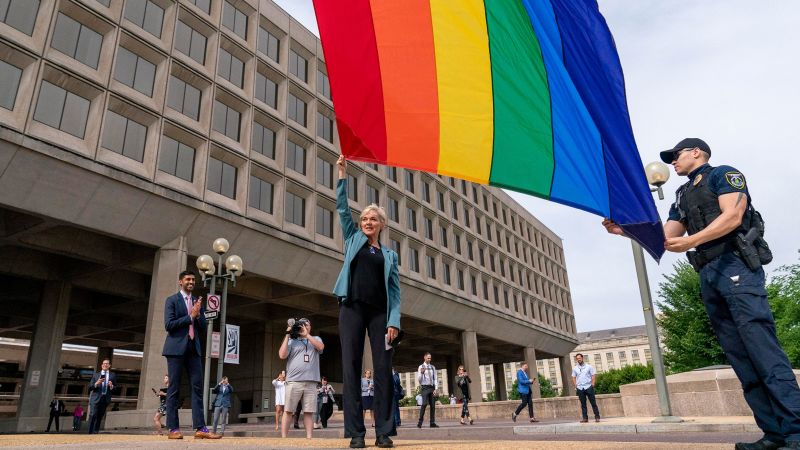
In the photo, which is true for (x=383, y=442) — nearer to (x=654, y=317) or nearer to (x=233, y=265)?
(x=654, y=317)

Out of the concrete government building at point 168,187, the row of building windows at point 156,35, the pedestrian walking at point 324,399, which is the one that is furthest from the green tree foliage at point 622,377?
the row of building windows at point 156,35

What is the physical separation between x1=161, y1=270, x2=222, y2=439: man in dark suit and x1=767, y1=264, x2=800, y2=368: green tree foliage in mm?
36027

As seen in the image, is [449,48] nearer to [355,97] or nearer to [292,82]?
[355,97]

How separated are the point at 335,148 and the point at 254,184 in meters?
6.64

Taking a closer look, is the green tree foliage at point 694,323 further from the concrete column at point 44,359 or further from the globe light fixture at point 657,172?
the concrete column at point 44,359

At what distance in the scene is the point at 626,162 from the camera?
190 inches

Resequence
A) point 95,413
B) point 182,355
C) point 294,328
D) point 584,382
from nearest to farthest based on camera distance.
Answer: point 182,355 → point 294,328 → point 584,382 → point 95,413

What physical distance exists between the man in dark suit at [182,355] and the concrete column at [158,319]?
12587 mm

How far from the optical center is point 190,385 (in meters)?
6.71

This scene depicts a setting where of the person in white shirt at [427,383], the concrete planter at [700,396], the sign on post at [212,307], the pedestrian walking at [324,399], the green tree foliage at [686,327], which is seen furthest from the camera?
the green tree foliage at [686,327]

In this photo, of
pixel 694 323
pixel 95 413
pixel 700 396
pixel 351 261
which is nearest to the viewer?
pixel 351 261

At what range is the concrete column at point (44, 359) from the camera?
65.8ft

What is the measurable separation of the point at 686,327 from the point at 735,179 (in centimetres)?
3488

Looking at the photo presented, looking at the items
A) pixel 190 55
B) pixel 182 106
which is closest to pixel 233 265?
pixel 182 106
